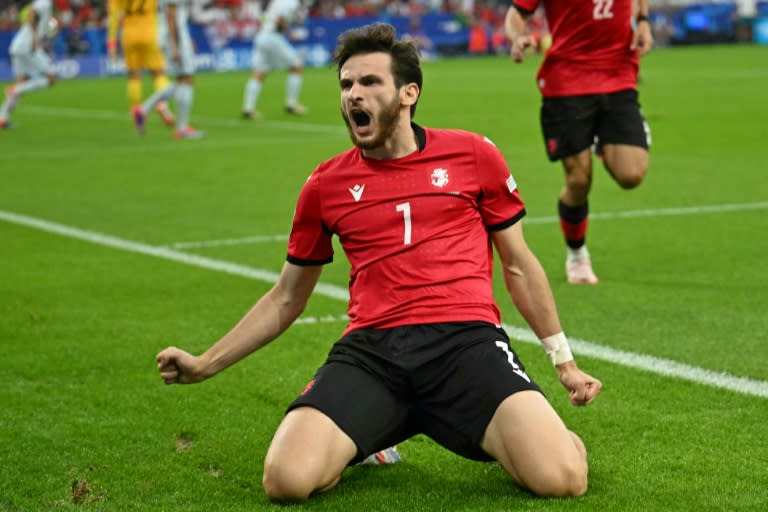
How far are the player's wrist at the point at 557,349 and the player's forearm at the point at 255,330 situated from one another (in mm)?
896

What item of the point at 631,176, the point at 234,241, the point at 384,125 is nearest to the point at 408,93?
the point at 384,125

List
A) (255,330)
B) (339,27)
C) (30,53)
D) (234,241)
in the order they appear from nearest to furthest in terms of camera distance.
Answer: (255,330)
(234,241)
(30,53)
(339,27)

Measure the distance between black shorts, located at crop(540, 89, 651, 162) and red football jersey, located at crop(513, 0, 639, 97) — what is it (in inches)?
2.4

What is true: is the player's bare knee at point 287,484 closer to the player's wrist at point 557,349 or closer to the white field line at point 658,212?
the player's wrist at point 557,349

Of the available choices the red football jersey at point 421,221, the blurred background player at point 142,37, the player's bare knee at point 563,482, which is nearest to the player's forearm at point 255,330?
the red football jersey at point 421,221

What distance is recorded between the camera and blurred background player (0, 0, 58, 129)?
21828 mm

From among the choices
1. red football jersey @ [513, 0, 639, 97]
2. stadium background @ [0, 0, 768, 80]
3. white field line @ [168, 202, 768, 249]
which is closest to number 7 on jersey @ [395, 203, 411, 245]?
red football jersey @ [513, 0, 639, 97]

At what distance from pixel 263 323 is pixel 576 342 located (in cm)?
229

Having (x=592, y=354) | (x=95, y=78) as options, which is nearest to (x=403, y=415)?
(x=592, y=354)

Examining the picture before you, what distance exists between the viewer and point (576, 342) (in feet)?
22.9

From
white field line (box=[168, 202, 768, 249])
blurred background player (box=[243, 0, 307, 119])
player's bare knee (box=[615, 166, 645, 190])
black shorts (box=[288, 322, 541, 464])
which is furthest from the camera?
blurred background player (box=[243, 0, 307, 119])

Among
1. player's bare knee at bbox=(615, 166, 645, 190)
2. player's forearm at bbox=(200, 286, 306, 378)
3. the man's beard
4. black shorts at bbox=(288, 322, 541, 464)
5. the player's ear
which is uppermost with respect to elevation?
the player's ear

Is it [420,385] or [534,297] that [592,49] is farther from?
[420,385]

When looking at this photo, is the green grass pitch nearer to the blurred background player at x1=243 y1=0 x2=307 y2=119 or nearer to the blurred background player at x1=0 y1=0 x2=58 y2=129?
the blurred background player at x1=0 y1=0 x2=58 y2=129
